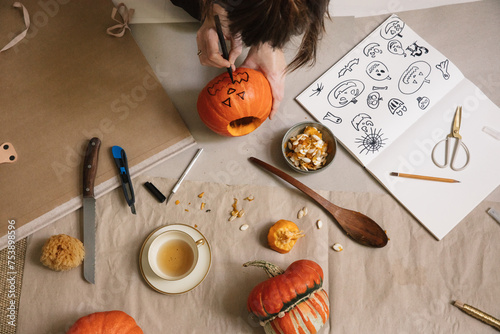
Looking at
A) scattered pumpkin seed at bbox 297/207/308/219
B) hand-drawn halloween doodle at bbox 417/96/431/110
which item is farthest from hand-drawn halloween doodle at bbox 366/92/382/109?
scattered pumpkin seed at bbox 297/207/308/219

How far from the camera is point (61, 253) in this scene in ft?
2.69

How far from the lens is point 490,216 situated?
36.5 inches

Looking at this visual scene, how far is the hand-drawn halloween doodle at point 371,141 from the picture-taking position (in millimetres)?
965

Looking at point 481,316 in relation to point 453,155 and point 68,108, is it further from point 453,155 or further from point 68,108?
point 68,108

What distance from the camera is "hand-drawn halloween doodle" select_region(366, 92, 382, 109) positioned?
1.00 metres

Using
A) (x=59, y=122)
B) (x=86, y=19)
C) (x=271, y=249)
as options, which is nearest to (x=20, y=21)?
(x=86, y=19)

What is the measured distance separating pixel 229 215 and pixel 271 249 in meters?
0.13

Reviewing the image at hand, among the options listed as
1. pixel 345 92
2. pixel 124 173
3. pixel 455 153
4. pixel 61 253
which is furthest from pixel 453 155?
pixel 61 253

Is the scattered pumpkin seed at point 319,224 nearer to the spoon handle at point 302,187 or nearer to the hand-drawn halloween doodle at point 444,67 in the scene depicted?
the spoon handle at point 302,187

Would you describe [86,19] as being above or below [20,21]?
above

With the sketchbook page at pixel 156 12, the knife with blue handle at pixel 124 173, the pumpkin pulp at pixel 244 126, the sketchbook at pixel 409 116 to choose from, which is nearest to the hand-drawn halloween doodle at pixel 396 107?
the sketchbook at pixel 409 116

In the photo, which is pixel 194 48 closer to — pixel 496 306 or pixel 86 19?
pixel 86 19

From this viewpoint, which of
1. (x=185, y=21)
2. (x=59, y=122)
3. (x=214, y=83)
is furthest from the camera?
(x=185, y=21)

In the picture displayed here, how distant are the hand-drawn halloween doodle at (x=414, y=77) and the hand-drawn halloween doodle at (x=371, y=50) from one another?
0.32 ft
